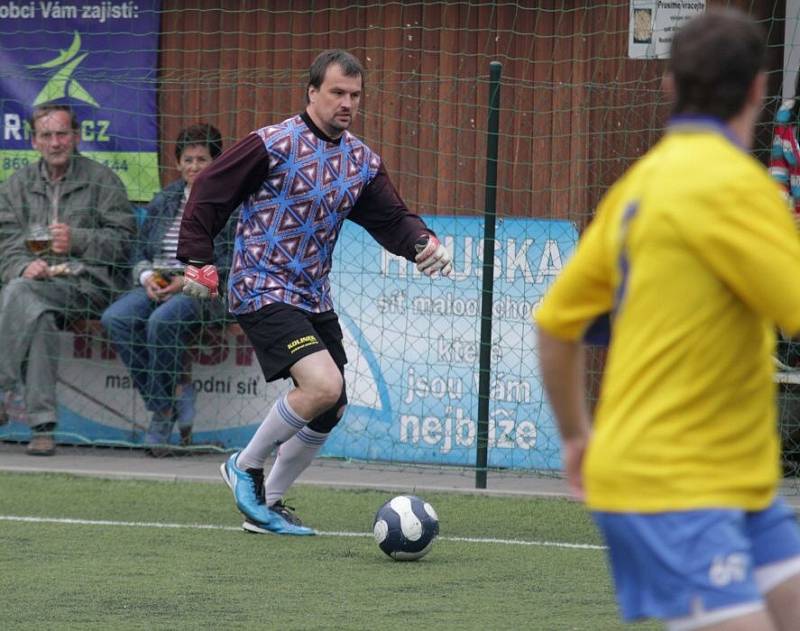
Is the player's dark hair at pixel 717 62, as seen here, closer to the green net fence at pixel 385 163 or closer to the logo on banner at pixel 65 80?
the green net fence at pixel 385 163

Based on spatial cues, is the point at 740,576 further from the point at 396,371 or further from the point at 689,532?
the point at 396,371

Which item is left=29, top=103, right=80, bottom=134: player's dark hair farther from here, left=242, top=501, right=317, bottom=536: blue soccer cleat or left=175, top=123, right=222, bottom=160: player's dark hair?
left=242, top=501, right=317, bottom=536: blue soccer cleat

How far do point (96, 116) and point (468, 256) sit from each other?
8.12 ft

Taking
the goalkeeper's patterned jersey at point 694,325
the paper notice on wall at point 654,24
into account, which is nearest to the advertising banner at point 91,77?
the paper notice on wall at point 654,24

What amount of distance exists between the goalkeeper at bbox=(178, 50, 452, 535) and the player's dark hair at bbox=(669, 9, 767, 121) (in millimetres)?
4059

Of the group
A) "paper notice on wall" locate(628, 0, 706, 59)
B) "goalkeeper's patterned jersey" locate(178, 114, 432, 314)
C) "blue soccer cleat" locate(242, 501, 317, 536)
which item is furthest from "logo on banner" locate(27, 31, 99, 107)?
"blue soccer cleat" locate(242, 501, 317, 536)

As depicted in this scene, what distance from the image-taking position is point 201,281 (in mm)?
6930

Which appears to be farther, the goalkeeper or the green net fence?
the green net fence

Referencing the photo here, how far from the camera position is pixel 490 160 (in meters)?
8.95

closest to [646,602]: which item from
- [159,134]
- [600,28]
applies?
[600,28]

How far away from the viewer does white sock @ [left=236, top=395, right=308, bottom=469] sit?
714 centimetres

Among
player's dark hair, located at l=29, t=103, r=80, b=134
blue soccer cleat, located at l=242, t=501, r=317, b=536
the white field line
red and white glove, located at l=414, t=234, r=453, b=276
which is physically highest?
player's dark hair, located at l=29, t=103, r=80, b=134

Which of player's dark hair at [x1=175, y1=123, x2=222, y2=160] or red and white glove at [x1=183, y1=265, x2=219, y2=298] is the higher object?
player's dark hair at [x1=175, y1=123, x2=222, y2=160]

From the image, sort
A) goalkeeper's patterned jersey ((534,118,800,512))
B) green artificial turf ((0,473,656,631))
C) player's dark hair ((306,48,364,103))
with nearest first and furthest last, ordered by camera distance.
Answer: goalkeeper's patterned jersey ((534,118,800,512)), green artificial turf ((0,473,656,631)), player's dark hair ((306,48,364,103))
